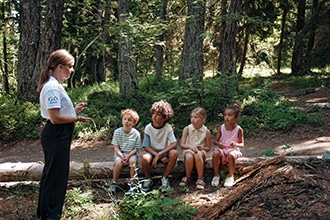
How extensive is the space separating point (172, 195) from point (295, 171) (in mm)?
1801

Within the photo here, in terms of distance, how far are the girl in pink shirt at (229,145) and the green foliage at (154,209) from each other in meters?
1.04

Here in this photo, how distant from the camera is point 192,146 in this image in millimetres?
4910

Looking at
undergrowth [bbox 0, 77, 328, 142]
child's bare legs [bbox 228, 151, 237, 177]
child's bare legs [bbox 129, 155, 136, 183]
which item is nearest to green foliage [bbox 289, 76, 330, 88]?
undergrowth [bbox 0, 77, 328, 142]

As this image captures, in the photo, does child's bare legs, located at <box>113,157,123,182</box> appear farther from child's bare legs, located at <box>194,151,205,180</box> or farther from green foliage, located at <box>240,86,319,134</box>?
green foliage, located at <box>240,86,319,134</box>

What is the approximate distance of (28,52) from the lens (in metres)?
10.8

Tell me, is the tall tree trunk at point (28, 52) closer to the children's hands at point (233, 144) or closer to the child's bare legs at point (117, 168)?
the child's bare legs at point (117, 168)

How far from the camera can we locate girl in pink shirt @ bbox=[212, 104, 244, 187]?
4789 mm

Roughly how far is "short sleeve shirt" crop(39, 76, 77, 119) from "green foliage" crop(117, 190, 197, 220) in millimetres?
1447

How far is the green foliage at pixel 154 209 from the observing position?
370 cm

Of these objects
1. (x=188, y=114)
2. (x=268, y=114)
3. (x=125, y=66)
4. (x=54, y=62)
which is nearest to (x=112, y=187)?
(x=54, y=62)

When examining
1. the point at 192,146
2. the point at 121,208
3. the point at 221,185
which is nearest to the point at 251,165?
the point at 221,185

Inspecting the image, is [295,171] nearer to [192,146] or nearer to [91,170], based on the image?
[192,146]

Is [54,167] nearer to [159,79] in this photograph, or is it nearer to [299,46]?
[159,79]

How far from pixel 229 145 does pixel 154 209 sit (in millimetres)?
1838
